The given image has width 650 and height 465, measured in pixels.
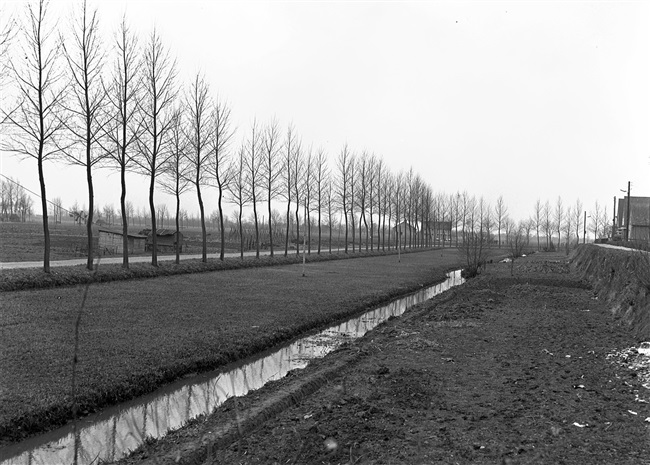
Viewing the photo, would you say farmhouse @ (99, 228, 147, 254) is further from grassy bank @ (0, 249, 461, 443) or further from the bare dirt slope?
the bare dirt slope

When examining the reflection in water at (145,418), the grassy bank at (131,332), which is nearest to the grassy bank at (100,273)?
the grassy bank at (131,332)

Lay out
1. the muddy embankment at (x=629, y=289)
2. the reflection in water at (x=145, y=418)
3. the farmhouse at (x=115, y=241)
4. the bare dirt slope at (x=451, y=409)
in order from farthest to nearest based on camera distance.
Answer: the farmhouse at (x=115, y=241) < the muddy embankment at (x=629, y=289) < the reflection in water at (x=145, y=418) < the bare dirt slope at (x=451, y=409)

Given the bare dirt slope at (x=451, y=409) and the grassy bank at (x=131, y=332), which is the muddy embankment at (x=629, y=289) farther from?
the grassy bank at (x=131, y=332)

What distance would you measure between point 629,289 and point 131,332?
13909mm

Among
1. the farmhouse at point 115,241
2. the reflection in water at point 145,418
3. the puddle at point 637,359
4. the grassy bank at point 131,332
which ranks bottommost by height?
the reflection in water at point 145,418

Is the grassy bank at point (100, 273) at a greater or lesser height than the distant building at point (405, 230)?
lesser

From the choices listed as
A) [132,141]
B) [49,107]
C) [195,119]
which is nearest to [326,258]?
[195,119]

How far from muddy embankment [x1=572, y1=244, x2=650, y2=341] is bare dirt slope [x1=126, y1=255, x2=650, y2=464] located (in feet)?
1.77

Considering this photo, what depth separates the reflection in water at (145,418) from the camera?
5773 mm

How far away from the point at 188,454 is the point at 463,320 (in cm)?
1014

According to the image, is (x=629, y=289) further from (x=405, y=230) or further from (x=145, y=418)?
(x=405, y=230)

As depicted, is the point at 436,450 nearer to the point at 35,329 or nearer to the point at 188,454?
the point at 188,454

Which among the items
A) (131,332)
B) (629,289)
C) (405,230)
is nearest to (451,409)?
(131,332)

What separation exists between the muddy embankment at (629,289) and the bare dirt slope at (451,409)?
1.77 ft
